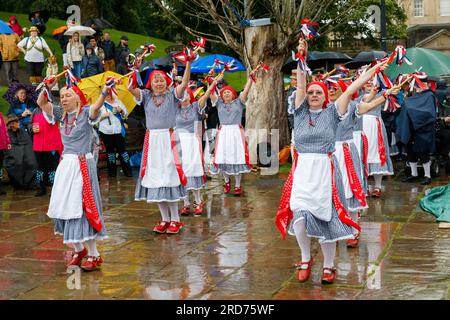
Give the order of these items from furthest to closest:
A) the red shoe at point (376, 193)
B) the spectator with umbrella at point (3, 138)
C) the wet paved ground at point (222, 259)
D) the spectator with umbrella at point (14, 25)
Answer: the spectator with umbrella at point (14, 25), the spectator with umbrella at point (3, 138), the red shoe at point (376, 193), the wet paved ground at point (222, 259)

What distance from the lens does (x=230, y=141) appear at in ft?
41.7

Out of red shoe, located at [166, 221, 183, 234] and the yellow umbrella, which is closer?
red shoe, located at [166, 221, 183, 234]

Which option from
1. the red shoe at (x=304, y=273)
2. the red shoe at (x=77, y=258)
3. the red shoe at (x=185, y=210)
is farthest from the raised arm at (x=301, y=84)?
the red shoe at (x=185, y=210)

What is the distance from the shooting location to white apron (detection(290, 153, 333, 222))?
22.7 ft

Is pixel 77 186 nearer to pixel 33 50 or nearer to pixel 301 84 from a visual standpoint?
pixel 301 84

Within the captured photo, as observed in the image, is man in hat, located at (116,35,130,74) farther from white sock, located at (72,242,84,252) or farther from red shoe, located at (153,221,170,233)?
white sock, located at (72,242,84,252)

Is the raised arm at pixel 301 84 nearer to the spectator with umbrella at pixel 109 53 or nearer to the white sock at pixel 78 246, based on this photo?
the white sock at pixel 78 246

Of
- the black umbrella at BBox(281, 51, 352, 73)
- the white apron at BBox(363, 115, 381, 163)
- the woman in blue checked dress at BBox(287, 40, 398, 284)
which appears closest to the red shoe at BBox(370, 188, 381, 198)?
the white apron at BBox(363, 115, 381, 163)

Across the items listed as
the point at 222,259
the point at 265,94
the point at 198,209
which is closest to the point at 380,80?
the point at 222,259

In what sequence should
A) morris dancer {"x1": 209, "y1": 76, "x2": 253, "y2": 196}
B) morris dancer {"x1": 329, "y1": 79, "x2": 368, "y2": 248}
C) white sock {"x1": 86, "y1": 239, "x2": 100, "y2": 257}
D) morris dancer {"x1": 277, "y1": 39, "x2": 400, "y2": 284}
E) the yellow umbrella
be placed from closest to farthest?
morris dancer {"x1": 277, "y1": 39, "x2": 400, "y2": 284} < white sock {"x1": 86, "y1": 239, "x2": 100, "y2": 257} < morris dancer {"x1": 329, "y1": 79, "x2": 368, "y2": 248} < morris dancer {"x1": 209, "y1": 76, "x2": 253, "y2": 196} < the yellow umbrella

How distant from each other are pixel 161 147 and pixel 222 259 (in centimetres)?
197

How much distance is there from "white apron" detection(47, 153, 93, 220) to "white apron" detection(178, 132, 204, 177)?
333cm

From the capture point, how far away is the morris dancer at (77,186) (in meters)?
7.56

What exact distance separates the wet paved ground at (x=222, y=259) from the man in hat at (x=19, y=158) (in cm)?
205
